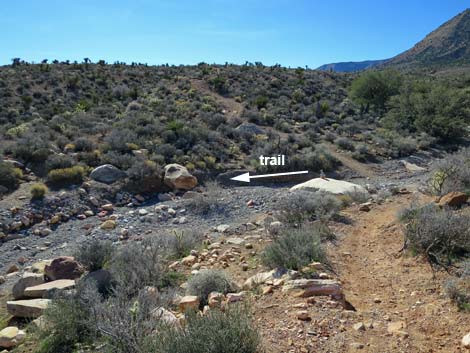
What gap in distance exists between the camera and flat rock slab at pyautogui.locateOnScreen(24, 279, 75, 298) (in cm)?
523

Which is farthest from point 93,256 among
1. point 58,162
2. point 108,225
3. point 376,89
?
point 376,89

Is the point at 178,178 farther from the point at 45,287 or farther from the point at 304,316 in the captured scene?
the point at 304,316

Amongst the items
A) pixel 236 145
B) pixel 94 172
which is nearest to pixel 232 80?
pixel 236 145

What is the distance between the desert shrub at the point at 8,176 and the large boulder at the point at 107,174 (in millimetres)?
2221

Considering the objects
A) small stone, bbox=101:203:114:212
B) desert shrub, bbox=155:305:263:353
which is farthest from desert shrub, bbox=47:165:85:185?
desert shrub, bbox=155:305:263:353

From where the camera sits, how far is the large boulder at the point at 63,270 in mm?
5809

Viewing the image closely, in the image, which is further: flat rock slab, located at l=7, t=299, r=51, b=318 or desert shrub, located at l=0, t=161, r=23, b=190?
desert shrub, located at l=0, t=161, r=23, b=190

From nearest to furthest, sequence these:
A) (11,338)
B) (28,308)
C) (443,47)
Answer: (11,338) < (28,308) < (443,47)

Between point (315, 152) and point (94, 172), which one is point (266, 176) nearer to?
point (315, 152)

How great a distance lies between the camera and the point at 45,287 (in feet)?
17.5

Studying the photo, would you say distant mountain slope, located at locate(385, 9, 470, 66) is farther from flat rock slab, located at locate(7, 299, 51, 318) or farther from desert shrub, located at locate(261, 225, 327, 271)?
flat rock slab, located at locate(7, 299, 51, 318)

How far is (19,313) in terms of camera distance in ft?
16.1

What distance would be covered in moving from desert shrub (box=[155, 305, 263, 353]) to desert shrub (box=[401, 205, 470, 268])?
3315 mm

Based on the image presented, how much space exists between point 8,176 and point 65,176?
1620 millimetres
